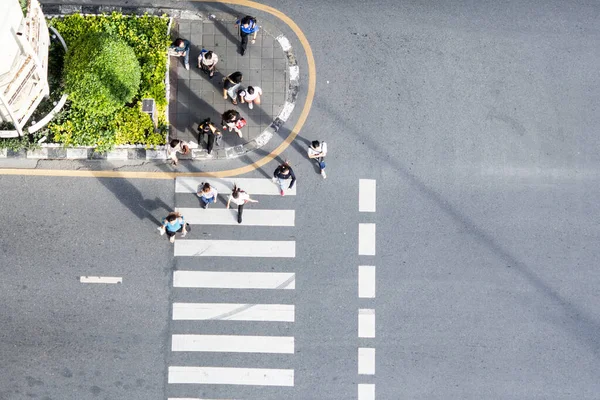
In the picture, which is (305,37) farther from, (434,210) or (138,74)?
(434,210)

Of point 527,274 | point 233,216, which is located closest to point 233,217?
point 233,216

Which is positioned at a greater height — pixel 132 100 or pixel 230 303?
pixel 132 100

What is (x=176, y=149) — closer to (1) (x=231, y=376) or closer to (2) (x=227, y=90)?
(2) (x=227, y=90)

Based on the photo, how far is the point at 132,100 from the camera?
1722 centimetres

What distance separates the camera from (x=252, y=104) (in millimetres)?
17812

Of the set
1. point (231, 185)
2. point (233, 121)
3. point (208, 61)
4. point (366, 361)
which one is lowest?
point (366, 361)

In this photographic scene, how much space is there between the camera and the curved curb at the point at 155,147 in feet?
57.4

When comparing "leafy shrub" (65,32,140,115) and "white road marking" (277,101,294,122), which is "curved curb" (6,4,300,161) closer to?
"white road marking" (277,101,294,122)

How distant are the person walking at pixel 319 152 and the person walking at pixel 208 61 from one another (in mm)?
3407

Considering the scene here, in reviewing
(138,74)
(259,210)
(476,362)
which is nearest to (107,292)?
(259,210)

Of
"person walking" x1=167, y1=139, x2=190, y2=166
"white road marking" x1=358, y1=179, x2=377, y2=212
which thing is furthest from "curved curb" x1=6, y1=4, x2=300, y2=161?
"white road marking" x1=358, y1=179, x2=377, y2=212

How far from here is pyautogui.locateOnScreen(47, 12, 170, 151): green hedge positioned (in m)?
17.2

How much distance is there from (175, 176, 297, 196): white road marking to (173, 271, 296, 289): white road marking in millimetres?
2202

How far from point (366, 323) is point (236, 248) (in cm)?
406
